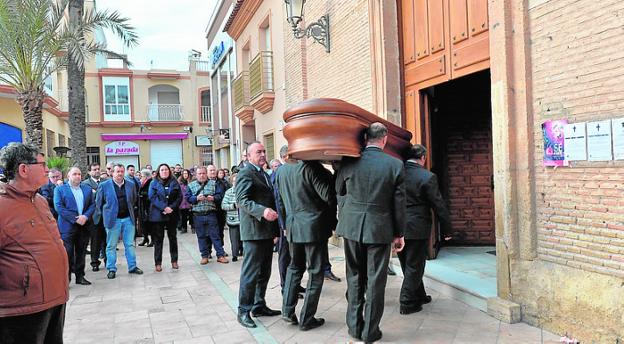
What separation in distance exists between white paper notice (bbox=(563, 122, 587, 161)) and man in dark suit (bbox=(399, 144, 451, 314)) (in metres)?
1.32

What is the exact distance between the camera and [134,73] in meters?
32.5

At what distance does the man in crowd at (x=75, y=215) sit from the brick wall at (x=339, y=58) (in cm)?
458

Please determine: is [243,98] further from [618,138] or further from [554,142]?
[618,138]

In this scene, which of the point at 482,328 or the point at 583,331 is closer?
the point at 583,331

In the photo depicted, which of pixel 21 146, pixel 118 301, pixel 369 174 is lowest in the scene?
pixel 118 301

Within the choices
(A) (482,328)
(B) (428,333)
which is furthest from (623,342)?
(B) (428,333)

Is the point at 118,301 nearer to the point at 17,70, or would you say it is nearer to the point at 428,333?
the point at 428,333

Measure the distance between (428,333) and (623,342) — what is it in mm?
1531

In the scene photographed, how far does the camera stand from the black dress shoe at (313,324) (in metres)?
4.68

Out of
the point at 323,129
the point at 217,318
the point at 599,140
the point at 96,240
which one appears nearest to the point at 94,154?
the point at 96,240

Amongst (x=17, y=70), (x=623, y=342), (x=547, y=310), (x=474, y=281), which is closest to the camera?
(x=623, y=342)

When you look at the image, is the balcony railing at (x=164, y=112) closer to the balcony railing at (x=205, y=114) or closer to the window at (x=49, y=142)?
the balcony railing at (x=205, y=114)

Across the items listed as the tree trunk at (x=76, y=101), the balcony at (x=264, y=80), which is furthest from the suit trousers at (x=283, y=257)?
the tree trunk at (x=76, y=101)

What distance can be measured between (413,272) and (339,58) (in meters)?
5.07
